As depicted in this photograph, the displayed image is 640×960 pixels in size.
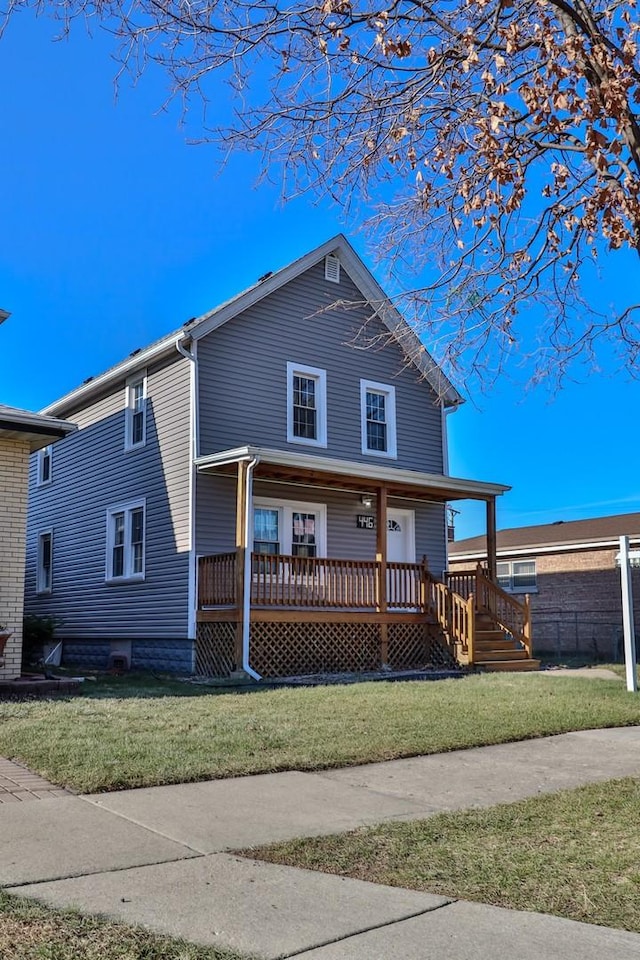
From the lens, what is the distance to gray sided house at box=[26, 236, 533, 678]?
15797mm

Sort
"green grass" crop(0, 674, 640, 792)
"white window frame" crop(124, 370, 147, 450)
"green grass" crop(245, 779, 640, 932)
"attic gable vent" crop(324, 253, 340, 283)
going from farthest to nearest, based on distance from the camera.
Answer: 1. "attic gable vent" crop(324, 253, 340, 283)
2. "white window frame" crop(124, 370, 147, 450)
3. "green grass" crop(0, 674, 640, 792)
4. "green grass" crop(245, 779, 640, 932)

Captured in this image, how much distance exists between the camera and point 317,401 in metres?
18.7

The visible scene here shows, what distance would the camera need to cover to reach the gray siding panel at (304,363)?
17094 mm

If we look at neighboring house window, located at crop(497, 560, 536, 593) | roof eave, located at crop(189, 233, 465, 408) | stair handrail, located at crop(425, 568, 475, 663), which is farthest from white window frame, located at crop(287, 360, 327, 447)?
neighboring house window, located at crop(497, 560, 536, 593)

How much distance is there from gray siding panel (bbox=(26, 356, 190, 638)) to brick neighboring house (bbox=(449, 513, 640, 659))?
487 inches

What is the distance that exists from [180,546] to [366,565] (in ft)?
12.0

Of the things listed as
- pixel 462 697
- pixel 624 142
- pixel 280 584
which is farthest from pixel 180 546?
pixel 624 142

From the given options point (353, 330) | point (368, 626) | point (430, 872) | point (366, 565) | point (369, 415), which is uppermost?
point (353, 330)

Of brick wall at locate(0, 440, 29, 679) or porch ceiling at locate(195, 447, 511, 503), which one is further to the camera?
porch ceiling at locate(195, 447, 511, 503)

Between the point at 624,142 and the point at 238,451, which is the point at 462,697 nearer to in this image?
the point at 238,451

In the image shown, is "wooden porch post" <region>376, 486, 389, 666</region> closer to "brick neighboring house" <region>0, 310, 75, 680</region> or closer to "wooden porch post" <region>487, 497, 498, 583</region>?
"wooden porch post" <region>487, 497, 498, 583</region>

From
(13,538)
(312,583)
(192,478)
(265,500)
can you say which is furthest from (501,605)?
(13,538)

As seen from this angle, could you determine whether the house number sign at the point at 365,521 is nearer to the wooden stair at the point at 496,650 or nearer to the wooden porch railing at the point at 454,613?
the wooden porch railing at the point at 454,613

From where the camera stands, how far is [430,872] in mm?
4211
